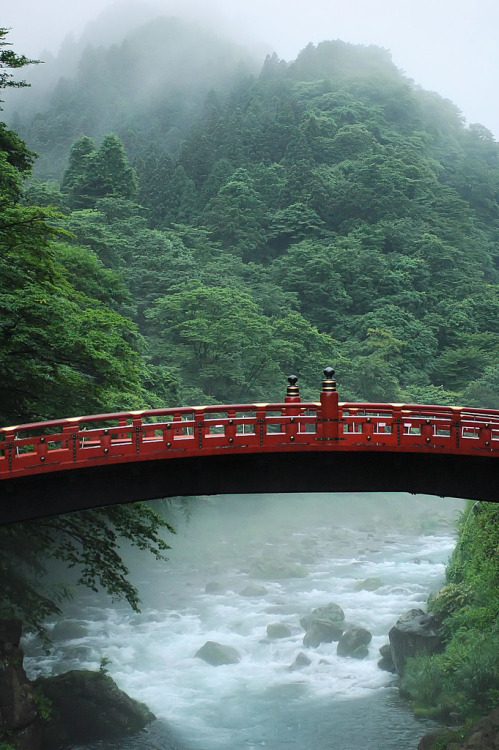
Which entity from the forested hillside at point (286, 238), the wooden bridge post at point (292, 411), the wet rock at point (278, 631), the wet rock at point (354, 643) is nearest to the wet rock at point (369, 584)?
the wet rock at point (278, 631)

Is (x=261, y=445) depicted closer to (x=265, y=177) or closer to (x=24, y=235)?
(x=24, y=235)

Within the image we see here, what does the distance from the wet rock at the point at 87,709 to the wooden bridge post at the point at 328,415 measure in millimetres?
14194

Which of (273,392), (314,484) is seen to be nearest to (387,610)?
(273,392)

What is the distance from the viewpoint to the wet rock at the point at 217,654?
1231 inches

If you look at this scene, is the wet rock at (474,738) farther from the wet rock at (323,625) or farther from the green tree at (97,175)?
the green tree at (97,175)

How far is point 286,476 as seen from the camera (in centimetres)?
1631

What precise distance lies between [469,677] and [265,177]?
5888 centimetres

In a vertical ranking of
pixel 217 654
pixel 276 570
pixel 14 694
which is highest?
pixel 14 694

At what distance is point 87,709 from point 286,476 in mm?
13892

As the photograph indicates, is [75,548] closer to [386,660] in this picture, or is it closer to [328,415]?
[328,415]

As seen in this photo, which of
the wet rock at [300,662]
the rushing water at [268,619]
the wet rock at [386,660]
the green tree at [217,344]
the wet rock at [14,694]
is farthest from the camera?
the green tree at [217,344]

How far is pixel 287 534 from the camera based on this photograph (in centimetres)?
4694

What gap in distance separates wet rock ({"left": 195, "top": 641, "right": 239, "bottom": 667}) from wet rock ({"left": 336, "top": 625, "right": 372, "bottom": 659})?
4304 millimetres

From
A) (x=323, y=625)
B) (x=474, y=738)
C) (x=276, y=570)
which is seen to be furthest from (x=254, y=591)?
(x=474, y=738)
